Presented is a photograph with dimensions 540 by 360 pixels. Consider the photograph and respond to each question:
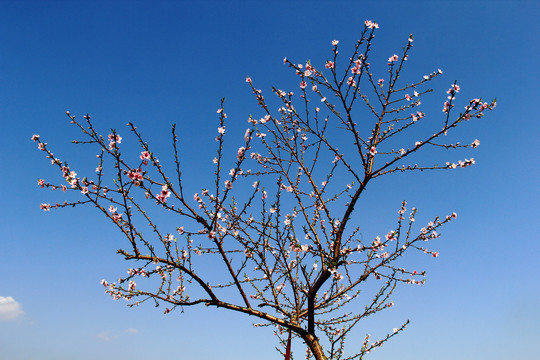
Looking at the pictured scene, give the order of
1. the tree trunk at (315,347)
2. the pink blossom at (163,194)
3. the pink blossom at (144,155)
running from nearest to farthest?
1. the pink blossom at (144,155)
2. the pink blossom at (163,194)
3. the tree trunk at (315,347)

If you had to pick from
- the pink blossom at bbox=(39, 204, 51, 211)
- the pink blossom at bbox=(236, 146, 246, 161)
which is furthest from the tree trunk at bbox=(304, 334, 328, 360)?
the pink blossom at bbox=(39, 204, 51, 211)

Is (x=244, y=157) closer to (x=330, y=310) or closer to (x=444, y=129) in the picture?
(x=444, y=129)

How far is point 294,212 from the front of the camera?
6.82 metres

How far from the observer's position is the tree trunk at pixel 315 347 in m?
5.25

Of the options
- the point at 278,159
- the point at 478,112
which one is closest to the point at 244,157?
the point at 278,159

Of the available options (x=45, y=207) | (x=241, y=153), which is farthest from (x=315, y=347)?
(x=45, y=207)

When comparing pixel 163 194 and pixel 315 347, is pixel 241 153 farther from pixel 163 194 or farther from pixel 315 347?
pixel 315 347

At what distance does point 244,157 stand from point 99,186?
77.0 inches

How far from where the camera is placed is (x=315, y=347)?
5355 millimetres

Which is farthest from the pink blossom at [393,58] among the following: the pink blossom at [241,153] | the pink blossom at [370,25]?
the pink blossom at [241,153]

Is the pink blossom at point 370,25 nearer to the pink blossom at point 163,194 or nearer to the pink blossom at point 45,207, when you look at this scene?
the pink blossom at point 163,194

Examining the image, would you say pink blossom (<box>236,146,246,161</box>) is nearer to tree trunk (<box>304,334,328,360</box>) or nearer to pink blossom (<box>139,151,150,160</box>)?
pink blossom (<box>139,151,150,160</box>)

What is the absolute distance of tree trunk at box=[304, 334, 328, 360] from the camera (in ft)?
17.2

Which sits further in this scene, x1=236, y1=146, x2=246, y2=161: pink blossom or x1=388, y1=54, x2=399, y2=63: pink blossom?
x1=388, y1=54, x2=399, y2=63: pink blossom
